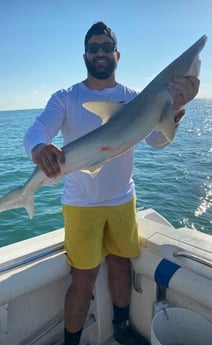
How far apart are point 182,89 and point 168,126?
0.29 meters

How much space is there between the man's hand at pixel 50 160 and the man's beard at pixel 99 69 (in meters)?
1.03

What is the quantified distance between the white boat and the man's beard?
1.63 metres

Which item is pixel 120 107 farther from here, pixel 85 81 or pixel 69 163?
pixel 85 81

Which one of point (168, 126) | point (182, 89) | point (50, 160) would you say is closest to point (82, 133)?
point (50, 160)

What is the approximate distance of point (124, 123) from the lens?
2447 mm

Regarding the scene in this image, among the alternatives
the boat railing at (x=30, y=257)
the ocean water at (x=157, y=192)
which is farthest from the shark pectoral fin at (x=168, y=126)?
the ocean water at (x=157, y=192)

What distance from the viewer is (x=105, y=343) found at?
354 cm

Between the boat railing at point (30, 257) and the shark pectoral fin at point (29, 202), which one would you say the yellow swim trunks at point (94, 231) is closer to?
the boat railing at point (30, 257)

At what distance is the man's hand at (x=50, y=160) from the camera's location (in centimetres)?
236

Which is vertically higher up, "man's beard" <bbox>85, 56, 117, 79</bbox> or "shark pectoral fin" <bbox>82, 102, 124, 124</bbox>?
"man's beard" <bbox>85, 56, 117, 79</bbox>

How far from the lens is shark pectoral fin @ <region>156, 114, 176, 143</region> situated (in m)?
2.52

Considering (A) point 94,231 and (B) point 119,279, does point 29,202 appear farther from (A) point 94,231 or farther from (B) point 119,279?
(B) point 119,279

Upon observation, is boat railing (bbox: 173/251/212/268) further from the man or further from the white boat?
the man

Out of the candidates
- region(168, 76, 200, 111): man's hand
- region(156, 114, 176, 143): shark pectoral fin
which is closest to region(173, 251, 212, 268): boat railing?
region(156, 114, 176, 143): shark pectoral fin
